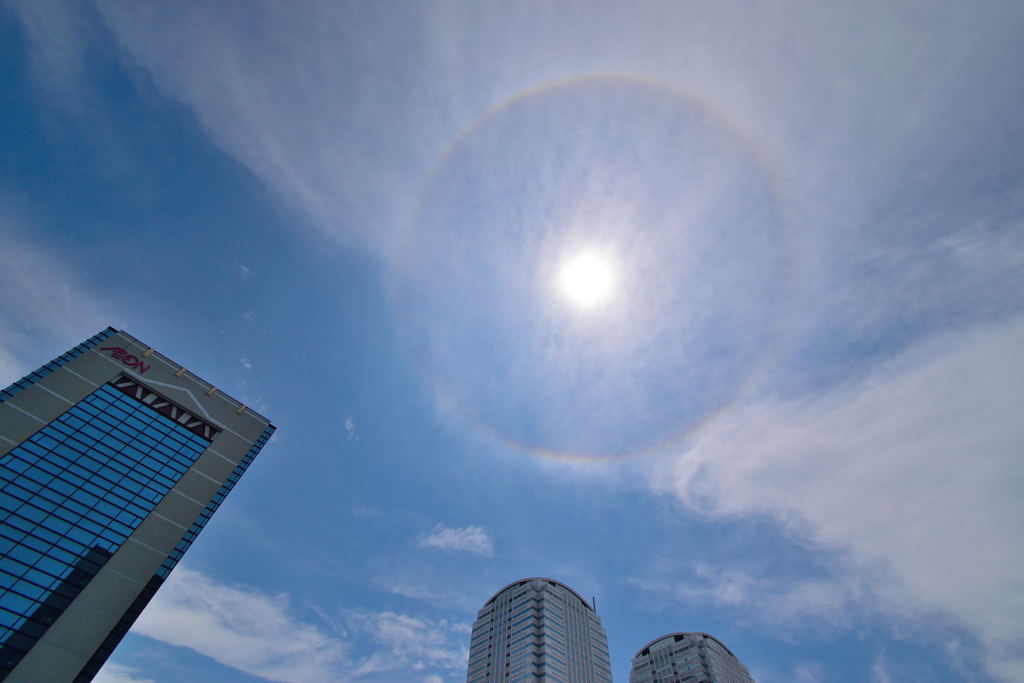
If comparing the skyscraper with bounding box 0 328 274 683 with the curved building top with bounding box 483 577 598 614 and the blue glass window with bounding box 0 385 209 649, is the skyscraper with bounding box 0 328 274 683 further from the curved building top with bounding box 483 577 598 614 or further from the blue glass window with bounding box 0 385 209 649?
the curved building top with bounding box 483 577 598 614

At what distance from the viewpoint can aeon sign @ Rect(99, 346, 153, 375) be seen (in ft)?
255

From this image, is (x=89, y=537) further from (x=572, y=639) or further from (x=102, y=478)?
(x=572, y=639)

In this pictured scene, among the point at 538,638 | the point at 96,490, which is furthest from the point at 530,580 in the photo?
the point at 96,490

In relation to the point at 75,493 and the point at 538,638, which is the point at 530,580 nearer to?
the point at 538,638

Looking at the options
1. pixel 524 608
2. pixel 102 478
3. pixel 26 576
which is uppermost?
pixel 524 608

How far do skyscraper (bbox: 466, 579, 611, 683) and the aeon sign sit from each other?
9735 cm

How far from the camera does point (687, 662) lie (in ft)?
→ 408

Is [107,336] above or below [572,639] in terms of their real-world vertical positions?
above

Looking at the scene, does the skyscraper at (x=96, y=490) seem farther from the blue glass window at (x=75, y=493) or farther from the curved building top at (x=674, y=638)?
the curved building top at (x=674, y=638)

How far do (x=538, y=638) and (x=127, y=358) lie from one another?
102 metres

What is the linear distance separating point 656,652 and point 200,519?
12660 centimetres

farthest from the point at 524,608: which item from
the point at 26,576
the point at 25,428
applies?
the point at 25,428

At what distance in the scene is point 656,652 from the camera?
438ft

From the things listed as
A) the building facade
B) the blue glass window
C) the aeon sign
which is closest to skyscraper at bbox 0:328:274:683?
the blue glass window
